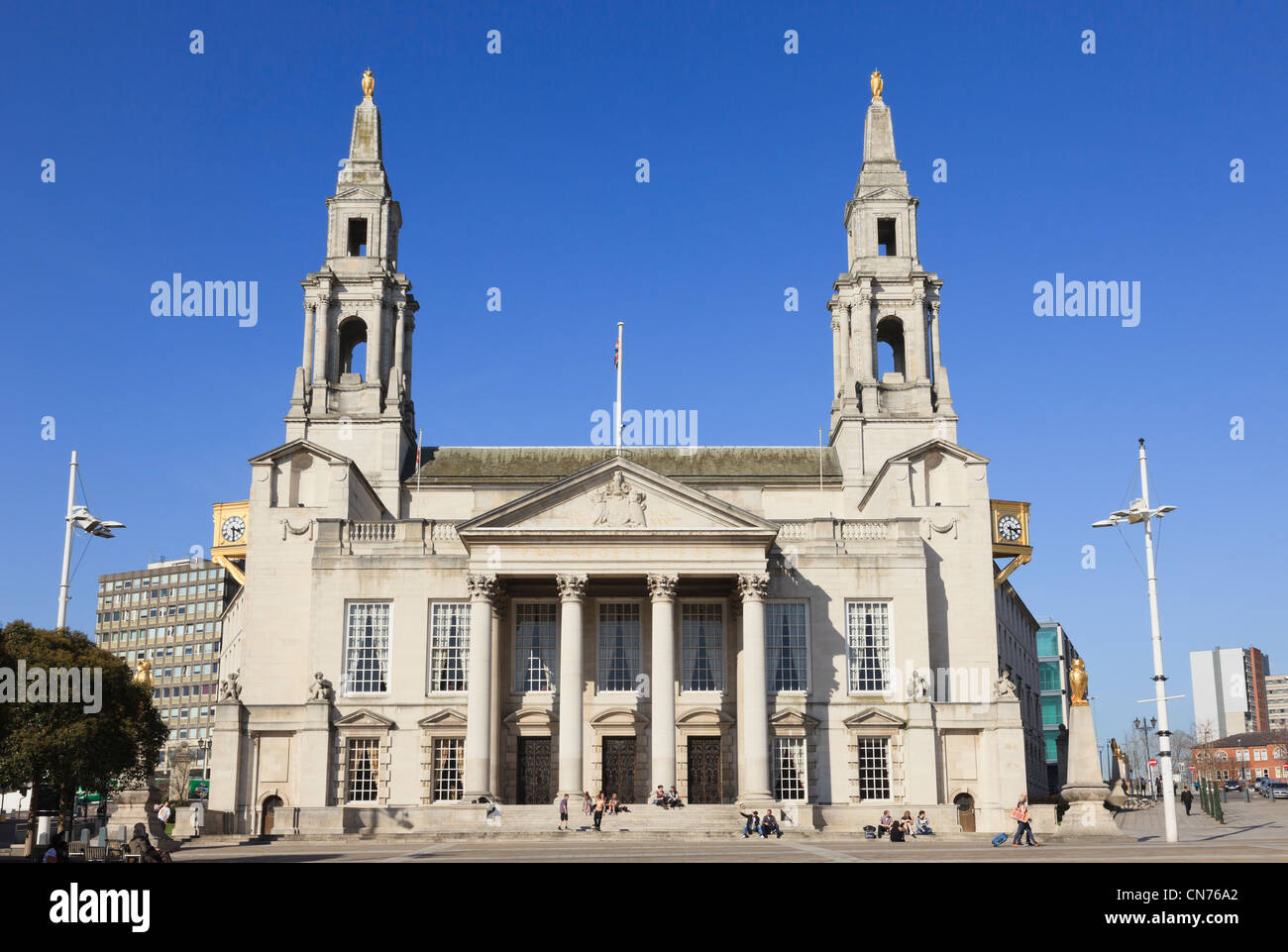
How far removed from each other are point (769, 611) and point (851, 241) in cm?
2536

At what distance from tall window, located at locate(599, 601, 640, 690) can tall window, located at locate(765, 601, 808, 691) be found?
18.1ft

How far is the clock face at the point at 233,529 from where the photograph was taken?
66625 millimetres

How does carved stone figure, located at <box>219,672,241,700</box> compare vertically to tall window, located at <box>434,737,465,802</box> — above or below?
above

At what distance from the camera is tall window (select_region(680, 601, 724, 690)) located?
53.7 meters

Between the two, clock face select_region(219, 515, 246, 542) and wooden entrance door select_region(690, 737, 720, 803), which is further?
clock face select_region(219, 515, 246, 542)

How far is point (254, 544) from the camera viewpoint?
5631cm

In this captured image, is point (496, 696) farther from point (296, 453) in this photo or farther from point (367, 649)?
point (296, 453)

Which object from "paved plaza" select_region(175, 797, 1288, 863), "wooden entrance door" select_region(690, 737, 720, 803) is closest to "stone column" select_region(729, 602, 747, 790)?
"wooden entrance door" select_region(690, 737, 720, 803)

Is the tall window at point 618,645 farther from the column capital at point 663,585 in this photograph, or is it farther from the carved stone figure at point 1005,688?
the carved stone figure at point 1005,688

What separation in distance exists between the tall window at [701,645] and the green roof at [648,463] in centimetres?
1100

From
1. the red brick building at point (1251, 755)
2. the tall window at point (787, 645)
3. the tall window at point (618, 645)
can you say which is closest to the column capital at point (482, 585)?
the tall window at point (618, 645)

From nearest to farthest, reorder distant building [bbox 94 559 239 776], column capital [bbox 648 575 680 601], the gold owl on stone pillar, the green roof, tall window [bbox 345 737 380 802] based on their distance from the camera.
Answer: the gold owl on stone pillar, column capital [bbox 648 575 680 601], tall window [bbox 345 737 380 802], the green roof, distant building [bbox 94 559 239 776]

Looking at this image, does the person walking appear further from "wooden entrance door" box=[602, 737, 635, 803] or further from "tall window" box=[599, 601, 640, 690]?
"tall window" box=[599, 601, 640, 690]
